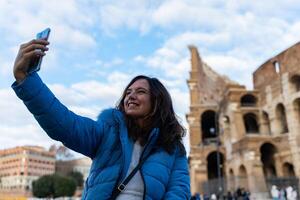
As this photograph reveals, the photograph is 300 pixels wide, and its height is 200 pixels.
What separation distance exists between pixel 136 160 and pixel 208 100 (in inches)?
1442

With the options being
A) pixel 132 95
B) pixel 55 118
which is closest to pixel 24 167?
pixel 132 95

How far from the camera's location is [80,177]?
7112cm

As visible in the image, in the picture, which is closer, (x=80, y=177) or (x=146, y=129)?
(x=146, y=129)

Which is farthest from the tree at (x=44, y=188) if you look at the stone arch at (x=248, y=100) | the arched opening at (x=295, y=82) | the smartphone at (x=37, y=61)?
the smartphone at (x=37, y=61)

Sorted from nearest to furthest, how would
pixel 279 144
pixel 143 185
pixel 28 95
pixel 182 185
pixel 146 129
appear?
pixel 28 95
pixel 143 185
pixel 182 185
pixel 146 129
pixel 279 144

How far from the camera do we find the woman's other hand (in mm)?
1676

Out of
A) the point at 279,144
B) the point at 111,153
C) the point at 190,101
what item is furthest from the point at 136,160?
the point at 190,101

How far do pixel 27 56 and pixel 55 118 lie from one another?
1.13ft

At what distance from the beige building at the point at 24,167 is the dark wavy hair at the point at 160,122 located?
8203cm

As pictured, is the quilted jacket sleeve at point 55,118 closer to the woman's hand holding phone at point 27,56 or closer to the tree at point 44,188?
the woman's hand holding phone at point 27,56

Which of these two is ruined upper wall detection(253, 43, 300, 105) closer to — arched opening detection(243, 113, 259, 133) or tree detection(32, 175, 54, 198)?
arched opening detection(243, 113, 259, 133)

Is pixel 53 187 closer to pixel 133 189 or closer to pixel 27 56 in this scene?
pixel 133 189

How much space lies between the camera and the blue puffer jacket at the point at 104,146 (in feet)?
5.51

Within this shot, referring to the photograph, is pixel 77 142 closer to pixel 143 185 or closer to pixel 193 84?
pixel 143 185
